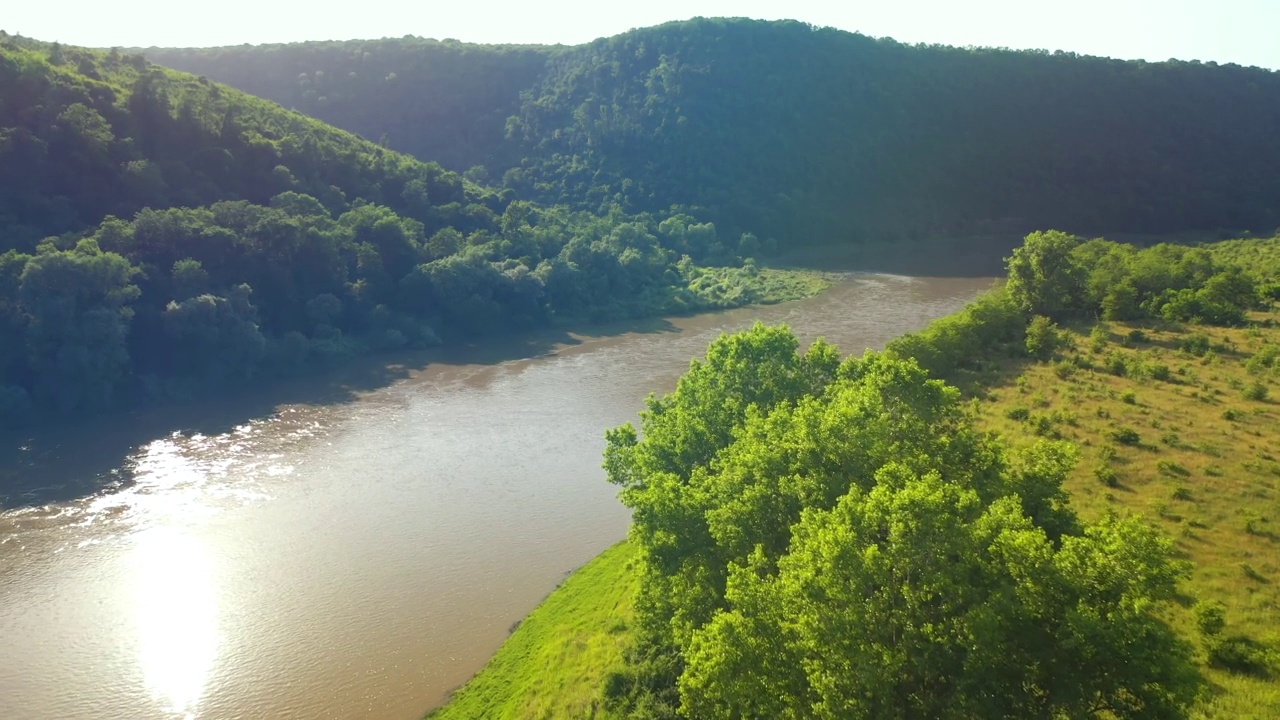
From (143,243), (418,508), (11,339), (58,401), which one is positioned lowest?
(418,508)

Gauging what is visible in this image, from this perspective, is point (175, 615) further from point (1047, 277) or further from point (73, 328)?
point (1047, 277)

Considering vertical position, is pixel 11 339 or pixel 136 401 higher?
pixel 11 339

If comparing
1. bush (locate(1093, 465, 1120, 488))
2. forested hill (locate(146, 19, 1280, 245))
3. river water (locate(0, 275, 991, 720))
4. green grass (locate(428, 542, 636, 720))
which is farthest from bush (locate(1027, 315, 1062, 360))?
forested hill (locate(146, 19, 1280, 245))

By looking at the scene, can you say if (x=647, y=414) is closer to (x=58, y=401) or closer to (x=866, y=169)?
(x=58, y=401)

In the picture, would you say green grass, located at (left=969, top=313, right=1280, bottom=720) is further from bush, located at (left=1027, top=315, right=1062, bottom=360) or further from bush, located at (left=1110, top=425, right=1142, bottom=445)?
bush, located at (left=1027, top=315, right=1062, bottom=360)

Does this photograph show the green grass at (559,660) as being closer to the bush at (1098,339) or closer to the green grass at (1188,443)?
the green grass at (1188,443)

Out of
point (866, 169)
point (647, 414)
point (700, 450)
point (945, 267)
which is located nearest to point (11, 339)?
point (647, 414)

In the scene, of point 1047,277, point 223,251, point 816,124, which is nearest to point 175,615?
point 223,251
